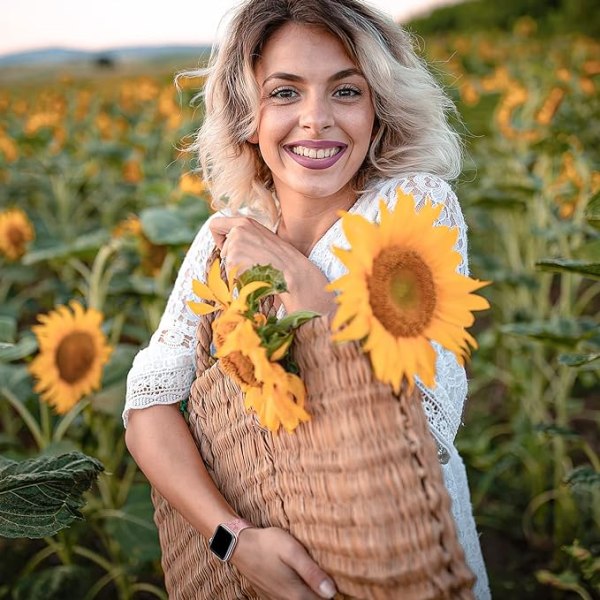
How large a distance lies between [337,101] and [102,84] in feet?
19.0

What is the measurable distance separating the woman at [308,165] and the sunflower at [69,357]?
41cm

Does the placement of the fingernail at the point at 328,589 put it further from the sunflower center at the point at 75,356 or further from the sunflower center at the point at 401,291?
the sunflower center at the point at 75,356

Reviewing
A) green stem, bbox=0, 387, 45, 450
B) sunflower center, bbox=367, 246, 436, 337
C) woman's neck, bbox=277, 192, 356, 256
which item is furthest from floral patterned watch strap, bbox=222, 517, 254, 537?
green stem, bbox=0, 387, 45, 450

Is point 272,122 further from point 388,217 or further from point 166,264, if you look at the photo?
point 166,264

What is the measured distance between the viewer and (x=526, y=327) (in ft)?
5.35

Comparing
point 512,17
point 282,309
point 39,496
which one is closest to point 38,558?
point 39,496

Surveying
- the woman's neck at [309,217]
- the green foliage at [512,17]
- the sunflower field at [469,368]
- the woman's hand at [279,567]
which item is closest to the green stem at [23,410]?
the sunflower field at [469,368]

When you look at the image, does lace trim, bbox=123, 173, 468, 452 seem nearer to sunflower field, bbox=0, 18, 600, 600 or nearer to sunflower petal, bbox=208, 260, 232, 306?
sunflower field, bbox=0, 18, 600, 600

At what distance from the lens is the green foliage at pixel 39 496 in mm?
1058

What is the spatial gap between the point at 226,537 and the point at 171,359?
35cm

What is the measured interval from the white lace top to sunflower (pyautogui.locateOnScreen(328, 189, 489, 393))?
29 cm

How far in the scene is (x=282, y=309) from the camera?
116cm

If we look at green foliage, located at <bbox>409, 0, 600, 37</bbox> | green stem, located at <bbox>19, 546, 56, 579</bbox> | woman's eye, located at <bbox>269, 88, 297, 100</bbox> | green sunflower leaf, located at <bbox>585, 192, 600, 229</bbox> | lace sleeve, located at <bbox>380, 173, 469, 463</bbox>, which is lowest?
green stem, located at <bbox>19, 546, 56, 579</bbox>

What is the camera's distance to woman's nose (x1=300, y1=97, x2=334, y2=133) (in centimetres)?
119
